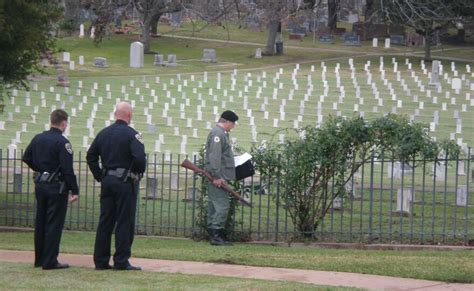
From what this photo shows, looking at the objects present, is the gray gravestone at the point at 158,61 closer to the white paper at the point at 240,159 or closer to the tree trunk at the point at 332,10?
the tree trunk at the point at 332,10

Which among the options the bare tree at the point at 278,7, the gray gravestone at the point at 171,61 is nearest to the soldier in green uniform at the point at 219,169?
the bare tree at the point at 278,7

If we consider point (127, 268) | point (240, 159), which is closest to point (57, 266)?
point (127, 268)

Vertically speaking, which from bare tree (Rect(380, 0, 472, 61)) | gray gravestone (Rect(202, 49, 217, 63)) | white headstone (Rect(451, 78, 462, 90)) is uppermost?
bare tree (Rect(380, 0, 472, 61))

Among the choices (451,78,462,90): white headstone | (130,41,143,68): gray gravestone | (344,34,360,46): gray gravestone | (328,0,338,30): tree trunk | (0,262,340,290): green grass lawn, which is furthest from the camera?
(344,34,360,46): gray gravestone

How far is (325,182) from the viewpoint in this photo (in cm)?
1358

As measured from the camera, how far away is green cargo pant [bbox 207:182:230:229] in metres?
12.9

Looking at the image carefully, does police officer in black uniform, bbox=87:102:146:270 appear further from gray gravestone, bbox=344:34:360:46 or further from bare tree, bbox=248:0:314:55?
gray gravestone, bbox=344:34:360:46

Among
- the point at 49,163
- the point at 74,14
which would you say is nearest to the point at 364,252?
the point at 49,163

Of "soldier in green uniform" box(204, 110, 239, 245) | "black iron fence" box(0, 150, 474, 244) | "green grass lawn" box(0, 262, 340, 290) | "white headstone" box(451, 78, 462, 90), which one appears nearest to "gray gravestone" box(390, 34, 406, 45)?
"white headstone" box(451, 78, 462, 90)

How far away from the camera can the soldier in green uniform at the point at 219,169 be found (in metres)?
12.6

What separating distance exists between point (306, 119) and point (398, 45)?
104ft

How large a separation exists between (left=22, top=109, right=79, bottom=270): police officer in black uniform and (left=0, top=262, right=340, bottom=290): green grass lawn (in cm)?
27

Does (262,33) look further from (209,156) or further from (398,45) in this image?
(209,156)

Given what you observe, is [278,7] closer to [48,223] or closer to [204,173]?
[204,173]
